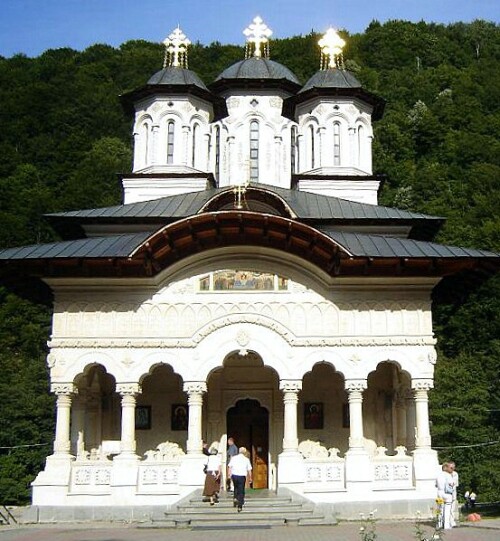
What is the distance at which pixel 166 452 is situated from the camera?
17.2 meters

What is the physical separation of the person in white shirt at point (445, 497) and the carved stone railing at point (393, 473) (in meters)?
2.60

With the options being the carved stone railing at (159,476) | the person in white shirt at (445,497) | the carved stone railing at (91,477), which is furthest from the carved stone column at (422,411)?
the carved stone railing at (91,477)

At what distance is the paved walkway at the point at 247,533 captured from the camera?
456 inches

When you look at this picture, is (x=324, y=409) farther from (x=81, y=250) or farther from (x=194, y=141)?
(x=194, y=141)

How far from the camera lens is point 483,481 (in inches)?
962

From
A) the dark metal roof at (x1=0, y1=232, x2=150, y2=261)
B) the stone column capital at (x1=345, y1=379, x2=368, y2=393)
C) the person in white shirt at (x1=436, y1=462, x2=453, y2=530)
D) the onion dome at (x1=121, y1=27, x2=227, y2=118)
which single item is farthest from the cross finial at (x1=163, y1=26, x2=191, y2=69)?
the person in white shirt at (x1=436, y1=462, x2=453, y2=530)

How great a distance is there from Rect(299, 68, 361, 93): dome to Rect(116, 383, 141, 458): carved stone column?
463 inches

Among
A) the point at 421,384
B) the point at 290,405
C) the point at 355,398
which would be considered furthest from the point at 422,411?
the point at 290,405

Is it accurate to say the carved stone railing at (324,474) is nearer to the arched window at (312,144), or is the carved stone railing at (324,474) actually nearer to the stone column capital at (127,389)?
the stone column capital at (127,389)

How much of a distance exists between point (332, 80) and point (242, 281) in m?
10.1

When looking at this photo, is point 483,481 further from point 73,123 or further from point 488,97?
point 73,123

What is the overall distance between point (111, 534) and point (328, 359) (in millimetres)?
5508

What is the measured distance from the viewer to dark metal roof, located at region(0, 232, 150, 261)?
15828 mm

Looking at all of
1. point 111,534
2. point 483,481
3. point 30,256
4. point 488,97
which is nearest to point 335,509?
point 111,534
